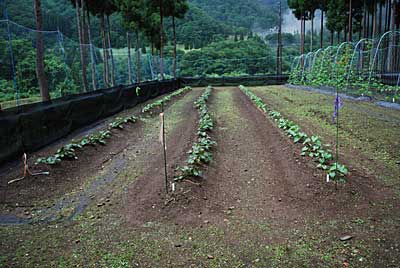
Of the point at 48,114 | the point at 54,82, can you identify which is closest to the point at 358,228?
the point at 48,114

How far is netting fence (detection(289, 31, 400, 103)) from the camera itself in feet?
43.3

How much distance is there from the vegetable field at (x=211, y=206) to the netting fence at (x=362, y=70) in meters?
7.57

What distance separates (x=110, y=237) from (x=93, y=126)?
684cm

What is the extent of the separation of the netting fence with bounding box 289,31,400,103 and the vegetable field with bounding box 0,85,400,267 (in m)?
7.57

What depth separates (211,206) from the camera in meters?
3.81

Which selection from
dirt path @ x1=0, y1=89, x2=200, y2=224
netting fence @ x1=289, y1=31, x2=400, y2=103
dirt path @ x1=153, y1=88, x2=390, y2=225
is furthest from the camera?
netting fence @ x1=289, y1=31, x2=400, y2=103

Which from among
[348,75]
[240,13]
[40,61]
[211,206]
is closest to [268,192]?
[211,206]

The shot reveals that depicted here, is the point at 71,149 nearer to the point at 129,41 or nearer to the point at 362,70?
the point at 362,70

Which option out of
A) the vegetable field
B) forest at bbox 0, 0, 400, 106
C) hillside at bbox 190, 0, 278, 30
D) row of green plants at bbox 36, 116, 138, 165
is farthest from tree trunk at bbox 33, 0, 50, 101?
hillside at bbox 190, 0, 278, 30

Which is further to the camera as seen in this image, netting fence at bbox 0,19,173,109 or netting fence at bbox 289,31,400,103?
netting fence at bbox 289,31,400,103

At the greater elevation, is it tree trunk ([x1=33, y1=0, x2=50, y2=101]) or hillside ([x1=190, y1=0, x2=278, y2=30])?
hillside ([x1=190, y1=0, x2=278, y2=30])

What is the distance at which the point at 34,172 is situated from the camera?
5117 millimetres

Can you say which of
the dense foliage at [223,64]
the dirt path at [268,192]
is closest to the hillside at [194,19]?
the dense foliage at [223,64]

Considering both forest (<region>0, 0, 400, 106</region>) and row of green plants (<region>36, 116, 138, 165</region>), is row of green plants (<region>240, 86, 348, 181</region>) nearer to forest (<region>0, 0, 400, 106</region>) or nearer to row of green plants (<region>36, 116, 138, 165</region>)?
row of green plants (<region>36, 116, 138, 165</region>)
